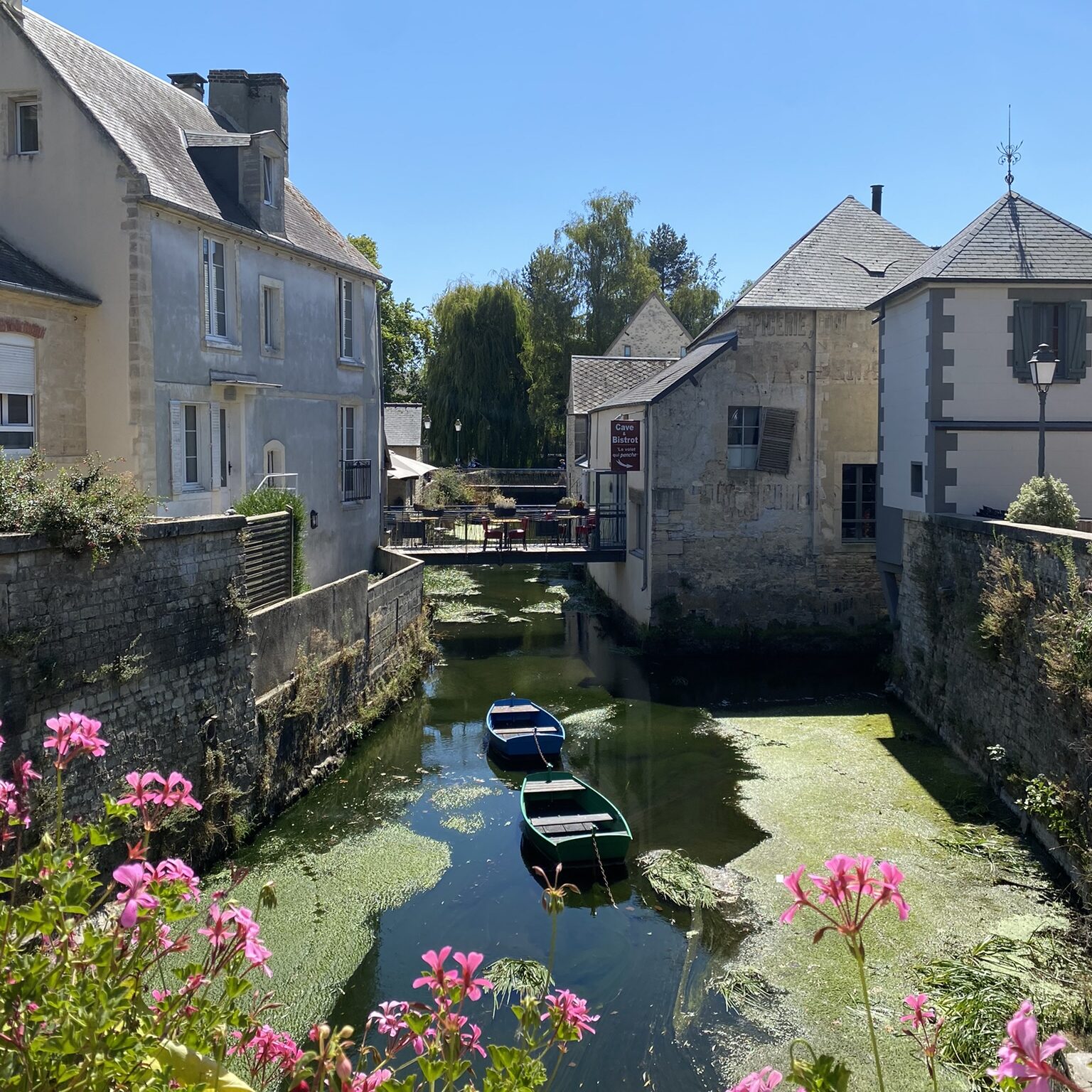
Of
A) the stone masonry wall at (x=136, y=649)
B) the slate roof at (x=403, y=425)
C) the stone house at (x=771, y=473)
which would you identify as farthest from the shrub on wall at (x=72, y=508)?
the slate roof at (x=403, y=425)

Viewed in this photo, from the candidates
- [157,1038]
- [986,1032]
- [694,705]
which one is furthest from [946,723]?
[157,1038]

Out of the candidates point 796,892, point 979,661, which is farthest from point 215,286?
point 796,892

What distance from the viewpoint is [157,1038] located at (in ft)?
9.19

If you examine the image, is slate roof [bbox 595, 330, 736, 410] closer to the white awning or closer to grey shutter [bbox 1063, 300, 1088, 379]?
grey shutter [bbox 1063, 300, 1088, 379]

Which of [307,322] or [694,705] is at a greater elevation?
[307,322]

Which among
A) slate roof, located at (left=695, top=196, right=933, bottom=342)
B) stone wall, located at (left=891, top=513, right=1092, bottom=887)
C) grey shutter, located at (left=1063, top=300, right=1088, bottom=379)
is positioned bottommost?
stone wall, located at (left=891, top=513, right=1092, bottom=887)

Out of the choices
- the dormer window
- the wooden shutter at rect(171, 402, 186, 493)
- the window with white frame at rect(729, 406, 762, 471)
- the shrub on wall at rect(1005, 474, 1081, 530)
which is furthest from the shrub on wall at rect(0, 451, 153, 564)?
the window with white frame at rect(729, 406, 762, 471)

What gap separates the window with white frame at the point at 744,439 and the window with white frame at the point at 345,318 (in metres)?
8.06

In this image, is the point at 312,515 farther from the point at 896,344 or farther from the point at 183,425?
the point at 896,344

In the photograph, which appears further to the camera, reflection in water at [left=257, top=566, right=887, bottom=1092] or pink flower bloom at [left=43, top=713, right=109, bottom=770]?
reflection in water at [left=257, top=566, right=887, bottom=1092]

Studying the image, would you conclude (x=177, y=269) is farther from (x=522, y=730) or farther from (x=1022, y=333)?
(x=1022, y=333)

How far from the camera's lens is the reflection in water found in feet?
29.2

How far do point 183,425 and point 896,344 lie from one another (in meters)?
11.7

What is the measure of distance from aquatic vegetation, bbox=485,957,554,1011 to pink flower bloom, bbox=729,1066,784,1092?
666 cm
